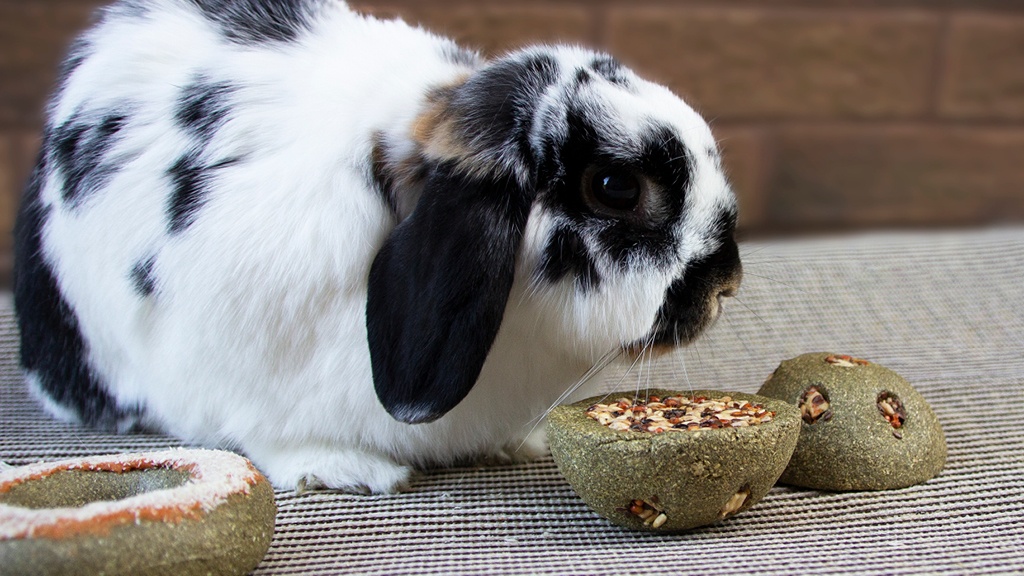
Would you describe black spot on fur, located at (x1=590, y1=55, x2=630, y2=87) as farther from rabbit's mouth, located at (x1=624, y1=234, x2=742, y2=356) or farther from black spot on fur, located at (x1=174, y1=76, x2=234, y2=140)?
black spot on fur, located at (x1=174, y1=76, x2=234, y2=140)

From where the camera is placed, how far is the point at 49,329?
4.55 feet

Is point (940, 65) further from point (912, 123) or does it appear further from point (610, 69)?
point (610, 69)

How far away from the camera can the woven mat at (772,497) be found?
1010 mm

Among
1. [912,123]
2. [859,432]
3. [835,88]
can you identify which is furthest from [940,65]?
[859,432]

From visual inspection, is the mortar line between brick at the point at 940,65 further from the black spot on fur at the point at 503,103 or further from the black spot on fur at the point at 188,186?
the black spot on fur at the point at 188,186

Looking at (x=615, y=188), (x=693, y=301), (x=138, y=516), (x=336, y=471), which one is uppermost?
(x=615, y=188)

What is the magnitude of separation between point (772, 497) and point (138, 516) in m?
0.66

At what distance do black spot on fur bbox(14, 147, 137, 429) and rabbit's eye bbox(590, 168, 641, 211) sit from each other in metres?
0.68

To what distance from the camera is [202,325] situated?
1.16 m

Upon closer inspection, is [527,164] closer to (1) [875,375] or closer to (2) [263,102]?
(2) [263,102]

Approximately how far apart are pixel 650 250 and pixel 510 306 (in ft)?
0.50

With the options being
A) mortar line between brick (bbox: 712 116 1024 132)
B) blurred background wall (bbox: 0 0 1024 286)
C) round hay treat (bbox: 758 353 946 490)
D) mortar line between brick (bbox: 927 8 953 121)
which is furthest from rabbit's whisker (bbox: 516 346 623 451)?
mortar line between brick (bbox: 927 8 953 121)

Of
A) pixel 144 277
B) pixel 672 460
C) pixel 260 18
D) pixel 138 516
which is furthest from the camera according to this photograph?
pixel 260 18

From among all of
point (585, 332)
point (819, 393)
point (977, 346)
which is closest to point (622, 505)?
point (585, 332)
